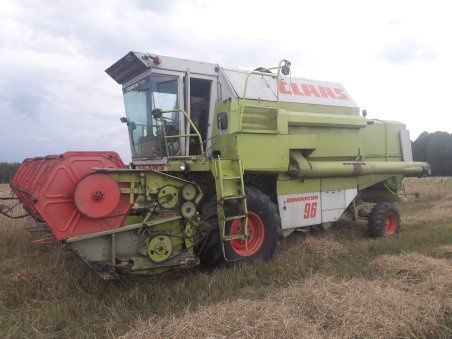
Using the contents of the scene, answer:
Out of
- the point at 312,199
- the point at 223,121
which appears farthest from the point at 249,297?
the point at 312,199

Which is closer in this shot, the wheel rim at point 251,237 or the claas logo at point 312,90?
the wheel rim at point 251,237

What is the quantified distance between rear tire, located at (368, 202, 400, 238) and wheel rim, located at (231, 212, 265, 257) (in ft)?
10.0

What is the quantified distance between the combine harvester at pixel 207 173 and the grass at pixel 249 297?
384mm

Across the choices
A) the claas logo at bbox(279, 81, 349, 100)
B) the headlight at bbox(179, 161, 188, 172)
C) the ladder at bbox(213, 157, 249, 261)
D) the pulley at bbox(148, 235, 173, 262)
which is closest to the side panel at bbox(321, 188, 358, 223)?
the claas logo at bbox(279, 81, 349, 100)

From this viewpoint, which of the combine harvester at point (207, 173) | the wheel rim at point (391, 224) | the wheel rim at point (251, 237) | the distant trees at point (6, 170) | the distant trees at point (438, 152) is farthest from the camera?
the distant trees at point (438, 152)

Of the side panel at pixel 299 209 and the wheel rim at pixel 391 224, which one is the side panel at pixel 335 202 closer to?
the side panel at pixel 299 209

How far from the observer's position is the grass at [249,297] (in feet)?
11.4

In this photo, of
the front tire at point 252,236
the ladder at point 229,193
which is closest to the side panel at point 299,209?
the front tire at point 252,236

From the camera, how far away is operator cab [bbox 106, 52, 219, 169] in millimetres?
5875

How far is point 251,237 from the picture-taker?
5871 mm

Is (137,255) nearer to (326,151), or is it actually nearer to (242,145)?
(242,145)

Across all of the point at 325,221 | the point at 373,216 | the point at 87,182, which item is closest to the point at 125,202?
the point at 87,182

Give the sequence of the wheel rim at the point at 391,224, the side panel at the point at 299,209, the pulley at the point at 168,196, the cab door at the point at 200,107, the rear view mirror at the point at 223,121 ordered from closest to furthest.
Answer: the pulley at the point at 168,196 < the rear view mirror at the point at 223,121 < the cab door at the point at 200,107 < the side panel at the point at 299,209 < the wheel rim at the point at 391,224

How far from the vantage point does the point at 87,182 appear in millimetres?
4453
